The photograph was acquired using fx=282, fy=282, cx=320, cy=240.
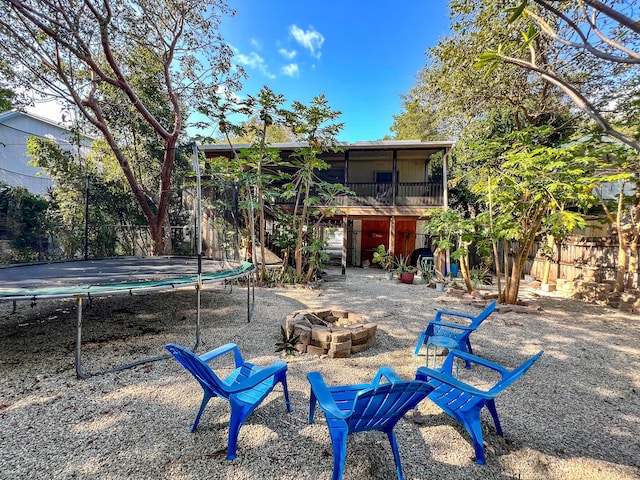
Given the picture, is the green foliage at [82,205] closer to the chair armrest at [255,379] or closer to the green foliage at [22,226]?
the green foliage at [22,226]

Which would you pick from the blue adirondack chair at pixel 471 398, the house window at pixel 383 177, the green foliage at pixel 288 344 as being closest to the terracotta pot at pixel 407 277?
the house window at pixel 383 177

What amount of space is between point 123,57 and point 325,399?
11410mm

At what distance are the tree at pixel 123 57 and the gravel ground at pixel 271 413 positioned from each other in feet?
18.9

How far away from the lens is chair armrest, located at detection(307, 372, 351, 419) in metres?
1.66

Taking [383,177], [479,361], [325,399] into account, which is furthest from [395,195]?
[325,399]

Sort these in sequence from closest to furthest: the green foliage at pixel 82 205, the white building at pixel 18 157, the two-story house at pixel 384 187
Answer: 1. the green foliage at pixel 82 205
2. the white building at pixel 18 157
3. the two-story house at pixel 384 187

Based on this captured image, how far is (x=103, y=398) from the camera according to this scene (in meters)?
2.64

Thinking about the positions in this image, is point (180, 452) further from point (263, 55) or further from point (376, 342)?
point (263, 55)

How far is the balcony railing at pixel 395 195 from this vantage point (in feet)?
37.5

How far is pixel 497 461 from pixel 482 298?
5688 mm

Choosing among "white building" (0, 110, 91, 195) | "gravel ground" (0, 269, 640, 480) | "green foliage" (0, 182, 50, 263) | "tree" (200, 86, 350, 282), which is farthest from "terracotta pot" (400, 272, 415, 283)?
"white building" (0, 110, 91, 195)

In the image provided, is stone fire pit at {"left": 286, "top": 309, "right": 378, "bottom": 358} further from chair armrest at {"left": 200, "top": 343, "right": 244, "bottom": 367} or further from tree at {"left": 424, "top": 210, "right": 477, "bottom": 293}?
tree at {"left": 424, "top": 210, "right": 477, "bottom": 293}

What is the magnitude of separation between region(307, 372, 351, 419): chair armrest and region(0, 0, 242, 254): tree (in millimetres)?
8107

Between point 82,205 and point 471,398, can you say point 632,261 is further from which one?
point 82,205
